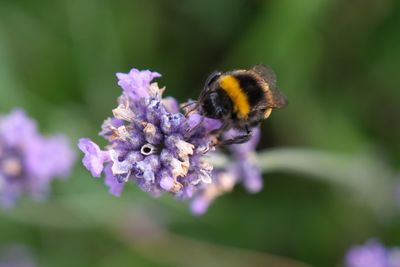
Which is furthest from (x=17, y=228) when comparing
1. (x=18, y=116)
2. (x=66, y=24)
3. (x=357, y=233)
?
(x=357, y=233)

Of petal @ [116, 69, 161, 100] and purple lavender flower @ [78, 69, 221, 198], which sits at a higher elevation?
petal @ [116, 69, 161, 100]

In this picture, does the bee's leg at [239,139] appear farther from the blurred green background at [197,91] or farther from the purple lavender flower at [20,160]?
the blurred green background at [197,91]

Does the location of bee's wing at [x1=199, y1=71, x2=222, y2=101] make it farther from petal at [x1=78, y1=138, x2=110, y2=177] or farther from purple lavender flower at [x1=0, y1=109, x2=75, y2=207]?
purple lavender flower at [x1=0, y1=109, x2=75, y2=207]

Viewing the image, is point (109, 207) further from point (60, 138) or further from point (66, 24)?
point (66, 24)

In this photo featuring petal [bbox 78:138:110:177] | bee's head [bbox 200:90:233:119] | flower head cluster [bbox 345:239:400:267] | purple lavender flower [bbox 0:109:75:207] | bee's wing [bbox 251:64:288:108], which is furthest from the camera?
flower head cluster [bbox 345:239:400:267]

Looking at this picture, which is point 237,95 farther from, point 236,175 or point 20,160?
point 20,160

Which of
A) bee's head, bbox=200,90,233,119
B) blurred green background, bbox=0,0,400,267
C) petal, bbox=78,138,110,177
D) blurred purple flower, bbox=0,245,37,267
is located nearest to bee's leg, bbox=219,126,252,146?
bee's head, bbox=200,90,233,119

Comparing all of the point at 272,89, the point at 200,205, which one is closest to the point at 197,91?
the point at 200,205
